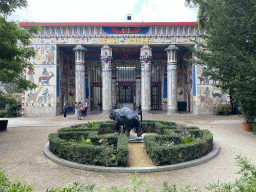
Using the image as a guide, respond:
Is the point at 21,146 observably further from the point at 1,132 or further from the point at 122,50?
the point at 122,50

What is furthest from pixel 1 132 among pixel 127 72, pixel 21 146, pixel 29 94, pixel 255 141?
pixel 127 72

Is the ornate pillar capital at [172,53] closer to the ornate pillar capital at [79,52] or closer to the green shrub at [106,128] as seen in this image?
the ornate pillar capital at [79,52]

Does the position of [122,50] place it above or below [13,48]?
above

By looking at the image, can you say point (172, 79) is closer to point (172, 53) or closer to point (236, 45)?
point (172, 53)

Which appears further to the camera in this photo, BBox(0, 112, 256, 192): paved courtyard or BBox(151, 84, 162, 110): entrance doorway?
BBox(151, 84, 162, 110): entrance doorway

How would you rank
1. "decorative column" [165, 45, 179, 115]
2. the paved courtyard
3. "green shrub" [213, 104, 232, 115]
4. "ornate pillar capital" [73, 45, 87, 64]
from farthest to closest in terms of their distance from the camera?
"decorative column" [165, 45, 179, 115] < "ornate pillar capital" [73, 45, 87, 64] < "green shrub" [213, 104, 232, 115] < the paved courtyard

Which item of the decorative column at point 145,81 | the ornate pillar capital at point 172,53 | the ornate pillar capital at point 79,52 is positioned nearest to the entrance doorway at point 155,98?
the decorative column at point 145,81

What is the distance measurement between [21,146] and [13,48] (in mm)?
3989

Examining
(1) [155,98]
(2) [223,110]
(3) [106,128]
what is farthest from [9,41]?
(1) [155,98]

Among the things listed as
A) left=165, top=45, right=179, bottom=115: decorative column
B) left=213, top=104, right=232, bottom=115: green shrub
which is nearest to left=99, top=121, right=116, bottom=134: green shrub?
left=165, top=45, right=179, bottom=115: decorative column

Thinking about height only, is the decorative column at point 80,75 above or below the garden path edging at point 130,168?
above

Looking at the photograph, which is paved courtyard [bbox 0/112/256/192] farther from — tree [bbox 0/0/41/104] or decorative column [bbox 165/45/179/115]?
decorative column [bbox 165/45/179/115]

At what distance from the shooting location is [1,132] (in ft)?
32.8

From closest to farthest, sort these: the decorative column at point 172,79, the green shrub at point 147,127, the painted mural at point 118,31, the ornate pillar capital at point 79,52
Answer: the green shrub at point 147,127
the painted mural at point 118,31
the ornate pillar capital at point 79,52
the decorative column at point 172,79
